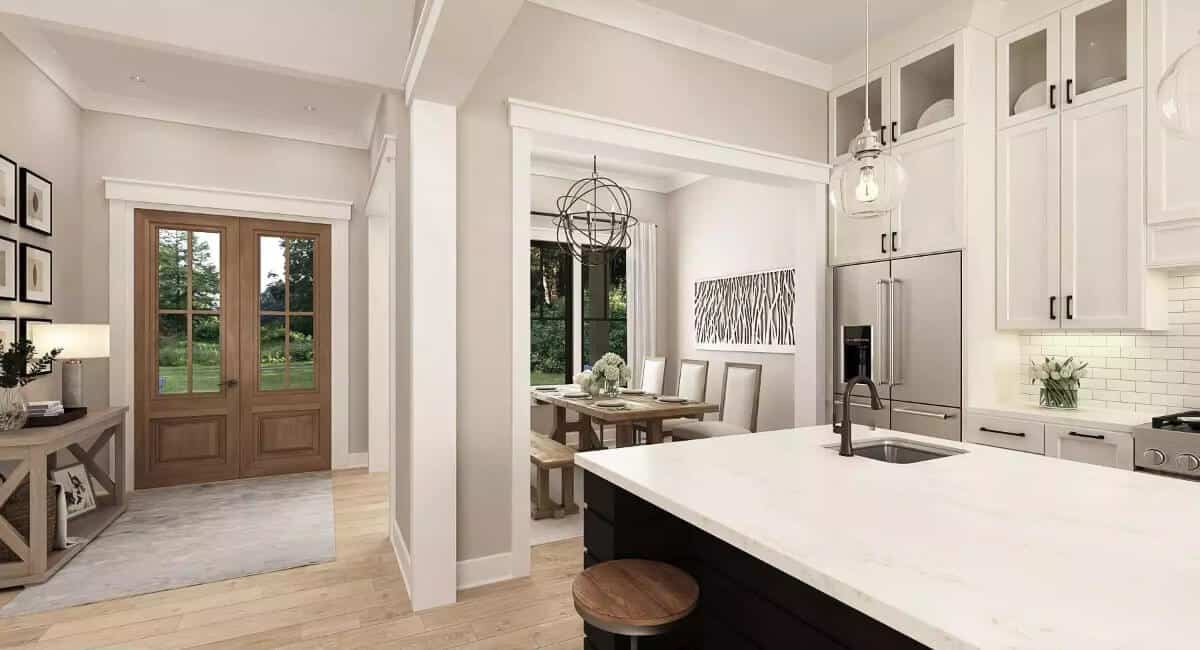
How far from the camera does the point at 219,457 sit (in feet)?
15.5

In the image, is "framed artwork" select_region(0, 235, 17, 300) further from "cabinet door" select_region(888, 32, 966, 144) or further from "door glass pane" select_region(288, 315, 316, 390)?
"cabinet door" select_region(888, 32, 966, 144)

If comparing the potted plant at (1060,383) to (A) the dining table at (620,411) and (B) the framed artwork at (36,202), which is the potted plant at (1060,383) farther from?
(B) the framed artwork at (36,202)

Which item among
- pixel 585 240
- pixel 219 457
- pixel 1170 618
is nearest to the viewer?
pixel 1170 618

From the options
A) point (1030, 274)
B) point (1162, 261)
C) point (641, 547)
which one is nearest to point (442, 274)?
point (641, 547)

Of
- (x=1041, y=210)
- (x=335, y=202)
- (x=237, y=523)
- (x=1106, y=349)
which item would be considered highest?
(x=335, y=202)

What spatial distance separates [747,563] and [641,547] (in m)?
0.35

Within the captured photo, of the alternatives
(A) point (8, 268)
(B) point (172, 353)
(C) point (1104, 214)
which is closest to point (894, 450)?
(C) point (1104, 214)

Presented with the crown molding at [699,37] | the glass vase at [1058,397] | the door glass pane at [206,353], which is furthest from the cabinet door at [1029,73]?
the door glass pane at [206,353]

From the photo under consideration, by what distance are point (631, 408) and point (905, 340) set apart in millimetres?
1793

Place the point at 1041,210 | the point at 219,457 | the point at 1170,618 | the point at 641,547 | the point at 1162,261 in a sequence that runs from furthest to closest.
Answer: the point at 219,457, the point at 1041,210, the point at 1162,261, the point at 641,547, the point at 1170,618

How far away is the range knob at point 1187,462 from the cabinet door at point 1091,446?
17cm

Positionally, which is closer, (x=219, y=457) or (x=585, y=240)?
(x=219, y=457)

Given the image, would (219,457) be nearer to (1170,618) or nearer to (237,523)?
(237,523)

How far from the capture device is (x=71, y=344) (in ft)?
11.2
